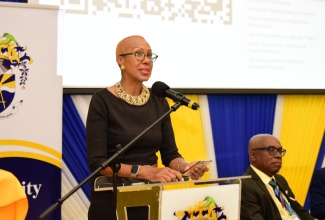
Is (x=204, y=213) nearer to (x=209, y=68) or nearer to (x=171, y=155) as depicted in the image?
(x=171, y=155)

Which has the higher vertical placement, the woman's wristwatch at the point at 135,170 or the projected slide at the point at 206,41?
the projected slide at the point at 206,41

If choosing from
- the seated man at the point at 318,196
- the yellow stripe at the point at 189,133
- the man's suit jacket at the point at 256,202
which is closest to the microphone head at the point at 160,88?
the man's suit jacket at the point at 256,202

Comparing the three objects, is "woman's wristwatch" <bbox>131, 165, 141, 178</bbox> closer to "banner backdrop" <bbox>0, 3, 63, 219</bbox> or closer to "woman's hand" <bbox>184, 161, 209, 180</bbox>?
"woman's hand" <bbox>184, 161, 209, 180</bbox>

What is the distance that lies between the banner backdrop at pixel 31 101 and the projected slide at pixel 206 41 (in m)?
0.54

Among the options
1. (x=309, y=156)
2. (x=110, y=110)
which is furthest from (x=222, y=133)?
(x=110, y=110)

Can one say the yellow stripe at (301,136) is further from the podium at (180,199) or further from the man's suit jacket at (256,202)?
the podium at (180,199)

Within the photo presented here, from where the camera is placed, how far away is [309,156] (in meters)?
5.18

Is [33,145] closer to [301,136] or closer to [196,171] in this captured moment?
[196,171]

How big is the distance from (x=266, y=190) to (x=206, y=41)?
154cm

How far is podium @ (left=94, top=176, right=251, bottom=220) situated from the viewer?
79.9 inches

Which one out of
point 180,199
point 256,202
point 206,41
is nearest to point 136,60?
point 180,199

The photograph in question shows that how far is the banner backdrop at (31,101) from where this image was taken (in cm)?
341

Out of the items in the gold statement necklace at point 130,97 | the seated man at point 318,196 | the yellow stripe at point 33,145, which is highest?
the gold statement necklace at point 130,97

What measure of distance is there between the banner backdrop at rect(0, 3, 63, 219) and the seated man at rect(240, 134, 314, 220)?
134cm
